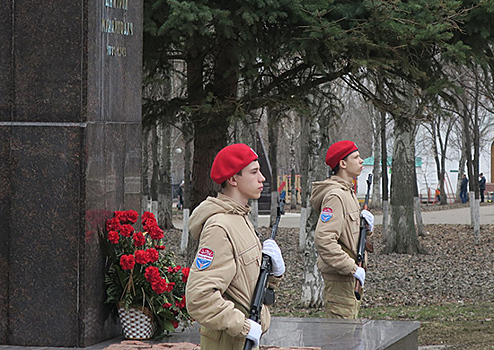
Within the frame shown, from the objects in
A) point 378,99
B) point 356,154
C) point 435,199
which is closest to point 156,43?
point 378,99

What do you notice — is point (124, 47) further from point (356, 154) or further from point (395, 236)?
point (395, 236)

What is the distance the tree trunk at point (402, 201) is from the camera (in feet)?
66.2

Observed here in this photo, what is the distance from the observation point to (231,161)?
4.40 metres

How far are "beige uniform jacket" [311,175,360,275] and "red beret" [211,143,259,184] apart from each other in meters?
2.50

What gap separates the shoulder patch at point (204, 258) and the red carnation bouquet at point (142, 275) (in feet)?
8.71

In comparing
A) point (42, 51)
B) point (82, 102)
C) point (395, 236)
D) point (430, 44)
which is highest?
point (430, 44)

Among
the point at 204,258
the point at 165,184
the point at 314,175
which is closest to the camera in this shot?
the point at 204,258

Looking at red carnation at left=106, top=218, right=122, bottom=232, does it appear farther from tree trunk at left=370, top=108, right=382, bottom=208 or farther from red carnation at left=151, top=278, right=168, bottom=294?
tree trunk at left=370, top=108, right=382, bottom=208

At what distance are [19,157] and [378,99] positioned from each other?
6.58 meters

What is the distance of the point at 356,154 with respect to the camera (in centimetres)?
717

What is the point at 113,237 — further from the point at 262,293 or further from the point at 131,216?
the point at 262,293

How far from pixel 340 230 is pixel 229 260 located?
2.84 metres

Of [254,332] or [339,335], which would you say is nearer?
[254,332]

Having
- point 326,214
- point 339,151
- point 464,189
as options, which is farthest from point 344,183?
point 464,189
